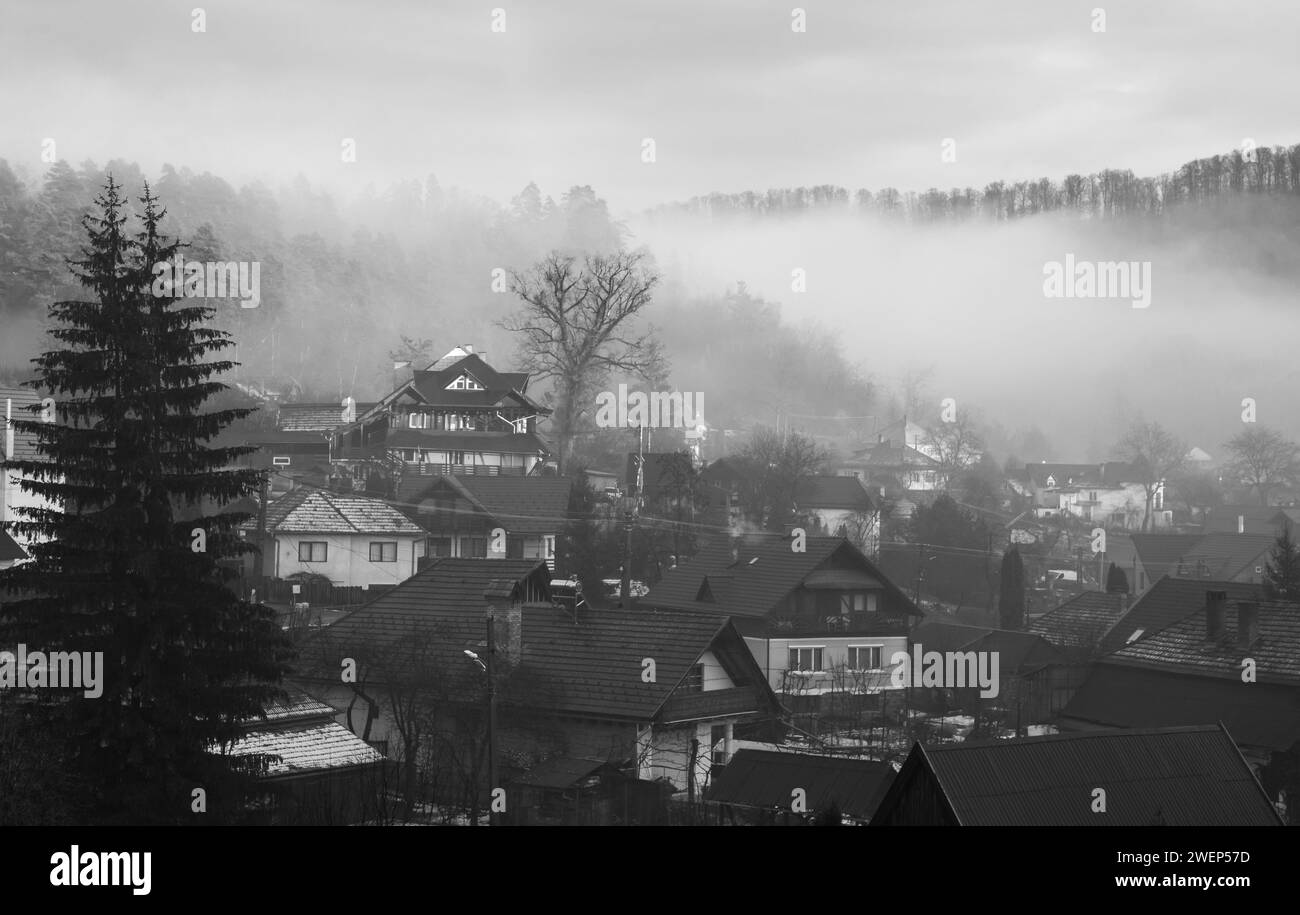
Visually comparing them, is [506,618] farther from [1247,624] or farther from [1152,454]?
[1152,454]

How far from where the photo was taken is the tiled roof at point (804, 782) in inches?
826

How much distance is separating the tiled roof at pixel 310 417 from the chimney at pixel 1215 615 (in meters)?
43.3

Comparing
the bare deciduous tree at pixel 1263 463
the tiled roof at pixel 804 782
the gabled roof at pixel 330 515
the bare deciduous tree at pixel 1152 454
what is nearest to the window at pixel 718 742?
the tiled roof at pixel 804 782

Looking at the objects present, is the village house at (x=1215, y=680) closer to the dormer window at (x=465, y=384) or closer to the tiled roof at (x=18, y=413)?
the tiled roof at (x=18, y=413)

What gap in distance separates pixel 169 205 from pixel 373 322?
23061 mm

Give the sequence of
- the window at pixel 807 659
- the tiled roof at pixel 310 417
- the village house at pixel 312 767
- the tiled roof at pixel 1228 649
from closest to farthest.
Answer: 1. the village house at pixel 312 767
2. the tiled roof at pixel 1228 649
3. the window at pixel 807 659
4. the tiled roof at pixel 310 417

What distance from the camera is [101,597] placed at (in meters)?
16.7

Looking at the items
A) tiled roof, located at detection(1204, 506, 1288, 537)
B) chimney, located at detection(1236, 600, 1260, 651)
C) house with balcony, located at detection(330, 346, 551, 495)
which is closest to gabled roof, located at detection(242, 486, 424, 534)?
house with balcony, located at detection(330, 346, 551, 495)

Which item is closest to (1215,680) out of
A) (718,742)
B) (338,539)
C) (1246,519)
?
(718,742)

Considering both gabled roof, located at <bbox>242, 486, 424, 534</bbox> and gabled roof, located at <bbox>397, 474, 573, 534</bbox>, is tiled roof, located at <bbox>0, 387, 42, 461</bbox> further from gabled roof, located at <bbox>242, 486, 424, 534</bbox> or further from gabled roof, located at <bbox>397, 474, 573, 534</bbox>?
gabled roof, located at <bbox>397, 474, 573, 534</bbox>

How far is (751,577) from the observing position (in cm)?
4066

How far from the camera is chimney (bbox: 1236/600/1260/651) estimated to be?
30719mm
